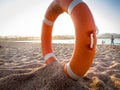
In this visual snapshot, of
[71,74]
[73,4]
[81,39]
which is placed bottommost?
[71,74]

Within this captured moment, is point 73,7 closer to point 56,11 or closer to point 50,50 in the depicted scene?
point 56,11

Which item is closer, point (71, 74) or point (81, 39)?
point (81, 39)

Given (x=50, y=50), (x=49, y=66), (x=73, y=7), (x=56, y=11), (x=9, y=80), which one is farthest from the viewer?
(x=50, y=50)

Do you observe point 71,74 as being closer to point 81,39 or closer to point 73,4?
point 81,39

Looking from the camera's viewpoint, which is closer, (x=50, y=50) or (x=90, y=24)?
(x=90, y=24)

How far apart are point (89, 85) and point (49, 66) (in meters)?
0.69

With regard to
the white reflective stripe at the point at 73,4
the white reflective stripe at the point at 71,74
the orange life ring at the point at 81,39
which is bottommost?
the white reflective stripe at the point at 71,74

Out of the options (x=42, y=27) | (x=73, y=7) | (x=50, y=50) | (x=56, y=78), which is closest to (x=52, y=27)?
(x=42, y=27)

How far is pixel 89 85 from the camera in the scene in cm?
218

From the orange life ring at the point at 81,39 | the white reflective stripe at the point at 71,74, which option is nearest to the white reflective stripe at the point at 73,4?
the orange life ring at the point at 81,39

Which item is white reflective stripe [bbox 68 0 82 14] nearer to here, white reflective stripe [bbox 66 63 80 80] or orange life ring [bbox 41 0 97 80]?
orange life ring [bbox 41 0 97 80]

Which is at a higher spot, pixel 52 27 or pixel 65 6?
pixel 65 6

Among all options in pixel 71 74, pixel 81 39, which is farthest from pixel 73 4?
pixel 71 74

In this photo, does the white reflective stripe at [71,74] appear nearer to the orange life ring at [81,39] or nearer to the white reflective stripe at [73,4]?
the orange life ring at [81,39]
